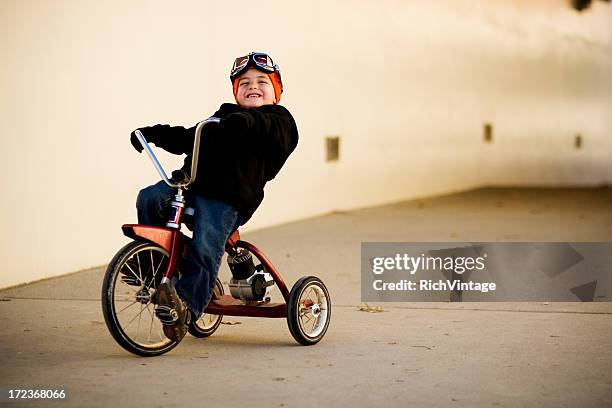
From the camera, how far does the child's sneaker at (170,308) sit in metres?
5.89

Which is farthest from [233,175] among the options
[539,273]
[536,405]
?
[539,273]

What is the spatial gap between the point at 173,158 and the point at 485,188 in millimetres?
9781

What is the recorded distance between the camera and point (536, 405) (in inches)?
203

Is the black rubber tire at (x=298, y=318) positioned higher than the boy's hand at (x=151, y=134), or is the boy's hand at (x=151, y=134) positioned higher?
the boy's hand at (x=151, y=134)

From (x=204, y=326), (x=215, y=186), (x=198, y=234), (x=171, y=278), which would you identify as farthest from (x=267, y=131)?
(x=204, y=326)

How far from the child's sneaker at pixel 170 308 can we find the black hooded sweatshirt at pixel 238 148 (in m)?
0.53

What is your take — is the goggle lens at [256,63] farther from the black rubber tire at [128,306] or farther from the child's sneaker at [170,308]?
the child's sneaker at [170,308]

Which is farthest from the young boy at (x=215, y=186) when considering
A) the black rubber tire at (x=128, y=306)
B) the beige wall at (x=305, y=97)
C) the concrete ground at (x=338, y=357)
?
the beige wall at (x=305, y=97)

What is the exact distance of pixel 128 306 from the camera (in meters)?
6.07

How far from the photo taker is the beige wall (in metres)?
8.71

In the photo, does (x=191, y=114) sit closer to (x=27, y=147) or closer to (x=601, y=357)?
(x=27, y=147)

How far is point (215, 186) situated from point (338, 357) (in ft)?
3.35

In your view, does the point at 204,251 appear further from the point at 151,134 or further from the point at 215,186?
the point at 151,134

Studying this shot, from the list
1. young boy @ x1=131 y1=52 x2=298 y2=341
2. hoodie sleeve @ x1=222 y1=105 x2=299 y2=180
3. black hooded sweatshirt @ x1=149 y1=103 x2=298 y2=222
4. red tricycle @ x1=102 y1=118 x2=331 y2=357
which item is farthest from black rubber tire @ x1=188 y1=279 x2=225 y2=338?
hoodie sleeve @ x1=222 y1=105 x2=299 y2=180
